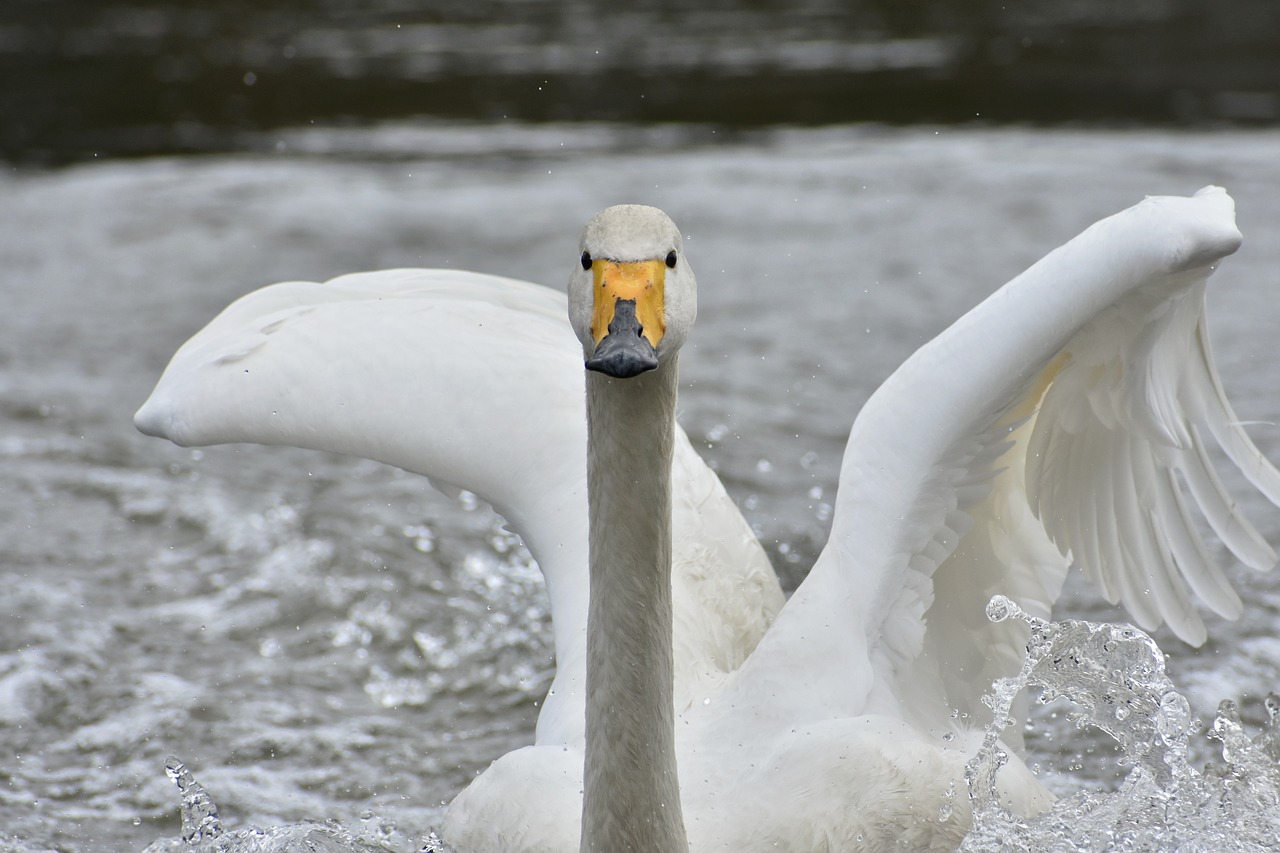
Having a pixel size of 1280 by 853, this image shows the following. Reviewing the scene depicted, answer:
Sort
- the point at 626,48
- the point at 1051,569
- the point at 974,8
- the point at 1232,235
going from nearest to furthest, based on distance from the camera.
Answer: the point at 1232,235 → the point at 1051,569 → the point at 626,48 → the point at 974,8

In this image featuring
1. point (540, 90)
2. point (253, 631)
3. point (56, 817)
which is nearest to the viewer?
point (56, 817)

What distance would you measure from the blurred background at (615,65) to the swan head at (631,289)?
11353 millimetres

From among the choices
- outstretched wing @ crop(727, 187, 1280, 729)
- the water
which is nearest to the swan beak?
outstretched wing @ crop(727, 187, 1280, 729)

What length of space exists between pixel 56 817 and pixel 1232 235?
3.79 m

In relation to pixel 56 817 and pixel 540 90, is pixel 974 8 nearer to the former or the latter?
pixel 540 90

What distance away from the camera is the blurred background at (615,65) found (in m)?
14.6

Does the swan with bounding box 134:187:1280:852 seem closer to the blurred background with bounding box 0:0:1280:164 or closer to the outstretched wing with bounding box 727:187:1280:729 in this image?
the outstretched wing with bounding box 727:187:1280:729

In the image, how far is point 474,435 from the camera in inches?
188

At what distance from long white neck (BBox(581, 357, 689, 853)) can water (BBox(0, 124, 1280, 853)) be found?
143 cm

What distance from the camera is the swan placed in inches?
137

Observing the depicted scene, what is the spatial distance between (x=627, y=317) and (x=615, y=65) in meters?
13.6

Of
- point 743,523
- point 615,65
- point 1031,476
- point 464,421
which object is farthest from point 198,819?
point 615,65

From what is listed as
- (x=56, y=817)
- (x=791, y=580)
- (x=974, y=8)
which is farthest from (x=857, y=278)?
(x=974, y=8)

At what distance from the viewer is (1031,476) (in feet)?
14.1
